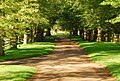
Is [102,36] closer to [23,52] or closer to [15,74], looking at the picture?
[23,52]

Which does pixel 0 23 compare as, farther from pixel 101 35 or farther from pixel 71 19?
pixel 71 19

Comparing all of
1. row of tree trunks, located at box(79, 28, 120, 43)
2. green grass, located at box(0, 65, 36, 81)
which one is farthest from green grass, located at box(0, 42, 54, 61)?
row of tree trunks, located at box(79, 28, 120, 43)

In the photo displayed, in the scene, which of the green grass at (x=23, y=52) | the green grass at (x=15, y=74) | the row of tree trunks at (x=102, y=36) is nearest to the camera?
the green grass at (x=15, y=74)

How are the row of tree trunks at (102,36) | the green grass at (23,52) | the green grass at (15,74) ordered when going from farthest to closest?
the row of tree trunks at (102,36)
the green grass at (23,52)
the green grass at (15,74)

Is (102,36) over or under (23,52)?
over

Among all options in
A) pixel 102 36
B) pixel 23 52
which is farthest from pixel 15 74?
pixel 102 36

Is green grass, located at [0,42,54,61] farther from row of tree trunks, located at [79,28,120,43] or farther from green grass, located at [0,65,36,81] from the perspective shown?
row of tree trunks, located at [79,28,120,43]

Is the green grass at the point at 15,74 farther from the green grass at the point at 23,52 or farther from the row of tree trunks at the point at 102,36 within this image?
the row of tree trunks at the point at 102,36

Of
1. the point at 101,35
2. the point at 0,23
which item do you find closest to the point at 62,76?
the point at 0,23

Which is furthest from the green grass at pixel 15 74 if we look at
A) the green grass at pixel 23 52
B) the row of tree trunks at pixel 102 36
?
the row of tree trunks at pixel 102 36

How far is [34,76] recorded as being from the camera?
19.3 metres

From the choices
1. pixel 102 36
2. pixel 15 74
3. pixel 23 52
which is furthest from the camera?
pixel 102 36

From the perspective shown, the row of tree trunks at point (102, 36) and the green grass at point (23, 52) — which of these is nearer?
the green grass at point (23, 52)

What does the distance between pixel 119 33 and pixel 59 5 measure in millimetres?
14316
